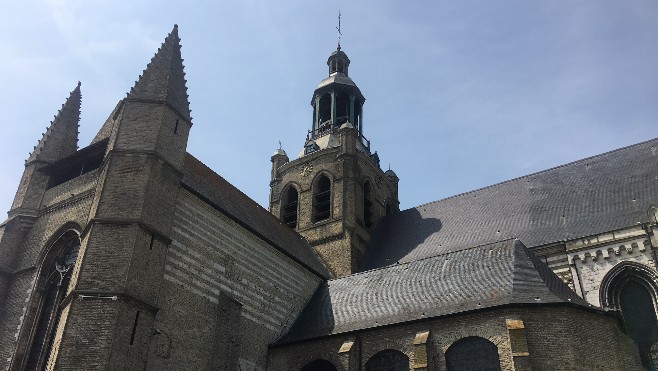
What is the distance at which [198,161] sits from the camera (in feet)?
60.7

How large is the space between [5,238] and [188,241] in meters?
5.34

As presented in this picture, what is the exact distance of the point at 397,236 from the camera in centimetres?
2438

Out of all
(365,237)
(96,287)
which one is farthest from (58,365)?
(365,237)

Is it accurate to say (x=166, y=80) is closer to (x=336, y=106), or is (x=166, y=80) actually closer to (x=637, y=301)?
(x=336, y=106)

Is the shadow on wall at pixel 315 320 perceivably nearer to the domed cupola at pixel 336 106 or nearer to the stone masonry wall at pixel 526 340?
the stone masonry wall at pixel 526 340

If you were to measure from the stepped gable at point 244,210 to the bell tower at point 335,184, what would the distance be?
1.52 m

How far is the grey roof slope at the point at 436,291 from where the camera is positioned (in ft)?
46.4

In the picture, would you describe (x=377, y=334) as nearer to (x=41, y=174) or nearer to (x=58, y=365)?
(x=58, y=365)

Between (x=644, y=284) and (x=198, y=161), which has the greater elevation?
(x=198, y=161)

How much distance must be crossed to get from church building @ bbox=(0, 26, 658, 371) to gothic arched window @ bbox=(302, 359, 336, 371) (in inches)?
1.6

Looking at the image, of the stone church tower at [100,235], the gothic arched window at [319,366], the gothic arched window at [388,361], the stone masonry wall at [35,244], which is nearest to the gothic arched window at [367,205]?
the gothic arched window at [319,366]

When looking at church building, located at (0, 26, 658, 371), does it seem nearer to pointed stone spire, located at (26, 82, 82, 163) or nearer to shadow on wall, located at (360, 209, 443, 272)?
pointed stone spire, located at (26, 82, 82, 163)

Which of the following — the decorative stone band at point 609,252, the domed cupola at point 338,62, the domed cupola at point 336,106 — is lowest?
the decorative stone band at point 609,252

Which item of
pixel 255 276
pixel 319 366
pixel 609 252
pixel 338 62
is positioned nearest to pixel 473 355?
pixel 319 366
